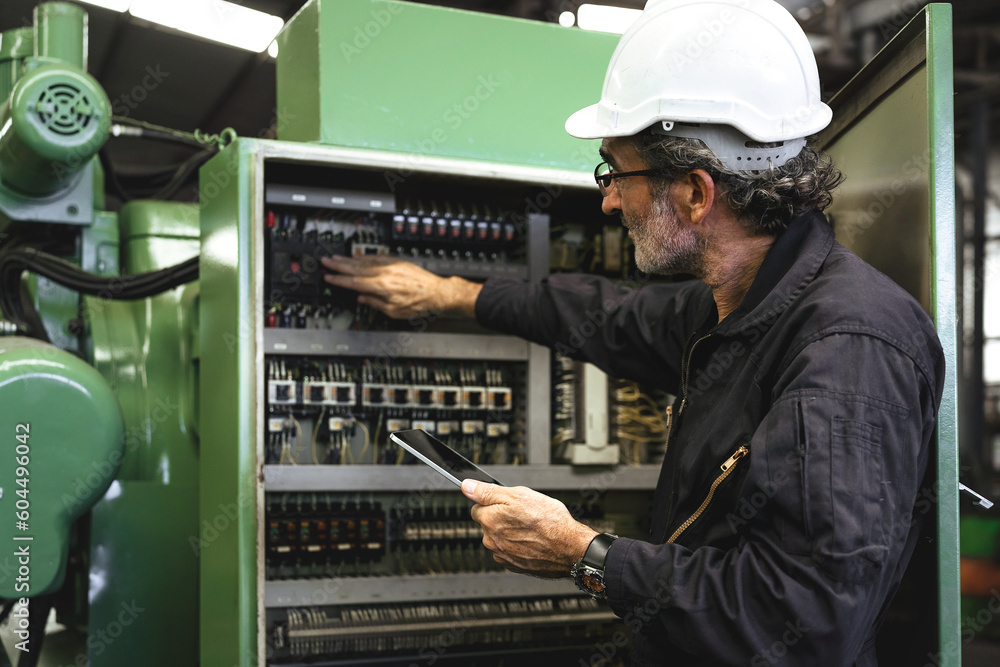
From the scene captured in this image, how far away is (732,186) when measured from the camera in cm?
Result: 152

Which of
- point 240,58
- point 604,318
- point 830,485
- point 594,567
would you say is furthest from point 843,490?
point 240,58

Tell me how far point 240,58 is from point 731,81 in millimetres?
5625

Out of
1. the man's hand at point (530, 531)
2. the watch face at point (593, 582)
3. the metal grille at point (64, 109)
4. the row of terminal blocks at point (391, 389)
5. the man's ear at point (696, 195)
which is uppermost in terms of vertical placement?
the metal grille at point (64, 109)

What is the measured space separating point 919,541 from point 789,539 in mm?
432

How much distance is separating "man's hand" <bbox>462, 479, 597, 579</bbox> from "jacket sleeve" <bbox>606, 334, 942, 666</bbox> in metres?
0.12

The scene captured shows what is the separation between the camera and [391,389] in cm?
241

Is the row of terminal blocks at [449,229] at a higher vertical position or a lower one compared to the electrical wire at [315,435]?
higher

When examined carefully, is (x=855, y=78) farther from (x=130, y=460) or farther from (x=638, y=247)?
(x=130, y=460)

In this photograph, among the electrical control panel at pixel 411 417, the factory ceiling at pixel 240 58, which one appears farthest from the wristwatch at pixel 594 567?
the factory ceiling at pixel 240 58

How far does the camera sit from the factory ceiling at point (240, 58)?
5.72 m

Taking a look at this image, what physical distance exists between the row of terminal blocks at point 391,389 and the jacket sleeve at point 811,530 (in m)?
1.21

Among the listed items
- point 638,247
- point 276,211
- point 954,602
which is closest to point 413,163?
point 276,211

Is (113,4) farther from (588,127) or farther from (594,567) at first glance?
(594,567)

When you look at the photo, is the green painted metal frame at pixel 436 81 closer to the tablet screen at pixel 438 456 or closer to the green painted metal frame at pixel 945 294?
the tablet screen at pixel 438 456
